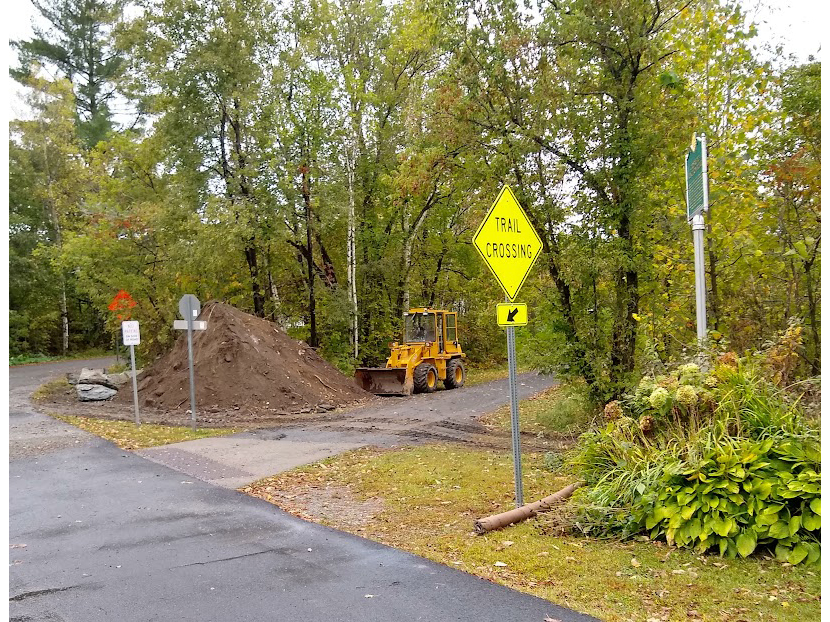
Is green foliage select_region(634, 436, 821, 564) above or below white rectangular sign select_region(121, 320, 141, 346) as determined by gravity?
below

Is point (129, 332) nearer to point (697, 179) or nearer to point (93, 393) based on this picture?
point (93, 393)

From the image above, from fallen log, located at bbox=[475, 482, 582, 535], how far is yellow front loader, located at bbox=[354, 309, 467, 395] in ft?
42.1

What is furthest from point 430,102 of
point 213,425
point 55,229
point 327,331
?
point 55,229

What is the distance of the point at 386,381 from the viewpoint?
2042 centimetres

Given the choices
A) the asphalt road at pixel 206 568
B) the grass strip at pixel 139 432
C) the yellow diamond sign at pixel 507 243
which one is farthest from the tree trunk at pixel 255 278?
the yellow diamond sign at pixel 507 243

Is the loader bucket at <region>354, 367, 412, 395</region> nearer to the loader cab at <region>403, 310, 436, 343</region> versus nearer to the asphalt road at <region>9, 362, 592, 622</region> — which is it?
the loader cab at <region>403, 310, 436, 343</region>

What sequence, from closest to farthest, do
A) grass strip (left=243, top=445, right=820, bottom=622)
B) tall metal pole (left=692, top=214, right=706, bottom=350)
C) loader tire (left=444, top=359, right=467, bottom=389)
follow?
grass strip (left=243, top=445, right=820, bottom=622)
tall metal pole (left=692, top=214, right=706, bottom=350)
loader tire (left=444, top=359, right=467, bottom=389)

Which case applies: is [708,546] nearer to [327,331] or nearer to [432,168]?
[432,168]

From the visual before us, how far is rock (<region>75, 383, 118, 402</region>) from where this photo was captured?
19.8 metres

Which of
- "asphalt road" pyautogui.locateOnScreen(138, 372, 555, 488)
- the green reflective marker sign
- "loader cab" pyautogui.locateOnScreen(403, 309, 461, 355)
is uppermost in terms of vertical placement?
the green reflective marker sign

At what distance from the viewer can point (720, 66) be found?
459 inches

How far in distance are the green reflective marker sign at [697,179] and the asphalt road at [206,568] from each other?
13.8 ft

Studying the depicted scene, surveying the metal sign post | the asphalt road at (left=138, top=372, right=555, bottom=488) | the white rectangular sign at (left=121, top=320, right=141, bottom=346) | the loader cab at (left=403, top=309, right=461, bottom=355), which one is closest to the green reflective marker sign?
the metal sign post

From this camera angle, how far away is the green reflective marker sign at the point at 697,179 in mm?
6551
